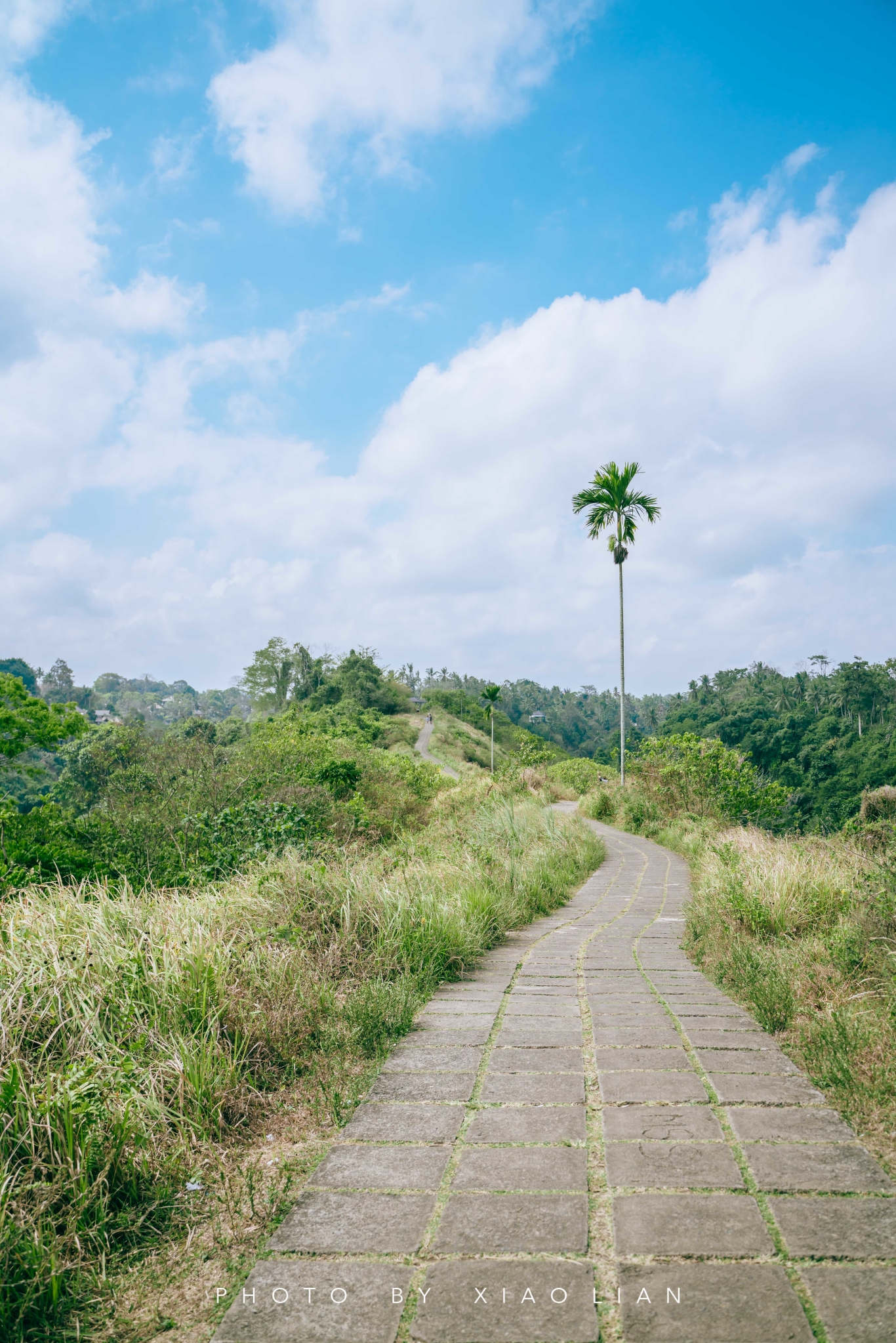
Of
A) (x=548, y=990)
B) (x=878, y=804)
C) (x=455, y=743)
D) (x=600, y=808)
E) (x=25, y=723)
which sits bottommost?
(x=600, y=808)

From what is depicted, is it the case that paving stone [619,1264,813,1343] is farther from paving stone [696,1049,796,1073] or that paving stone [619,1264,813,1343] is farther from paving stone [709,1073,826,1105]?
paving stone [696,1049,796,1073]

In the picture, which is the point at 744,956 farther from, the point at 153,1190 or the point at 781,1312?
the point at 153,1190

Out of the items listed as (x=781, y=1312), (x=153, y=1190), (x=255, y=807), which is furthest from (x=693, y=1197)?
(x=255, y=807)

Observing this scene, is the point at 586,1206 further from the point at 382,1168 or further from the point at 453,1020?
the point at 453,1020

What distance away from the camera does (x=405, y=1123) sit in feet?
7.50

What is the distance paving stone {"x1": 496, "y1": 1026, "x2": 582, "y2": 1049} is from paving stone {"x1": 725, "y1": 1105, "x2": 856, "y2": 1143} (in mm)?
768

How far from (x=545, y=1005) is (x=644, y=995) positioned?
542 millimetres

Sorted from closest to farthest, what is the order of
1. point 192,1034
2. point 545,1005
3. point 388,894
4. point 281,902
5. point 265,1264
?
point 265,1264
point 192,1034
point 545,1005
point 281,902
point 388,894

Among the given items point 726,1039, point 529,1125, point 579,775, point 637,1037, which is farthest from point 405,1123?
point 579,775

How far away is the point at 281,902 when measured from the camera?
393 cm

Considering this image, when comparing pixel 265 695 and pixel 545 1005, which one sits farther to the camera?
pixel 265 695

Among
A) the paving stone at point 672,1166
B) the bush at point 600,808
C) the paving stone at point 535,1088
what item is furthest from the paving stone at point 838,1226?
the bush at point 600,808

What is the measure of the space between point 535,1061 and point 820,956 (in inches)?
71.8

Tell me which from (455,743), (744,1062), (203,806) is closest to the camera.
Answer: (744,1062)
